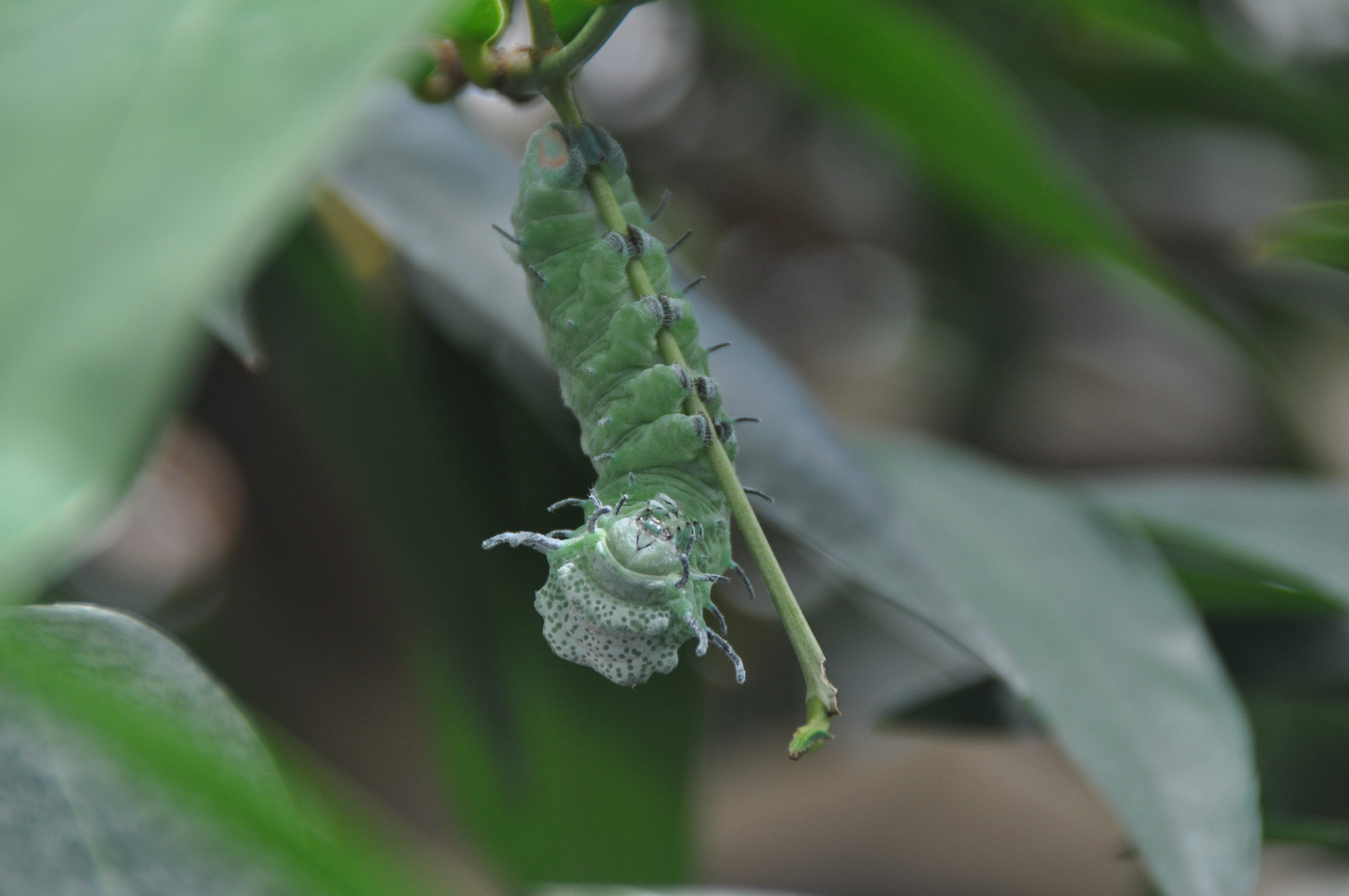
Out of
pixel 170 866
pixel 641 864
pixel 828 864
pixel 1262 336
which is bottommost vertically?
pixel 828 864

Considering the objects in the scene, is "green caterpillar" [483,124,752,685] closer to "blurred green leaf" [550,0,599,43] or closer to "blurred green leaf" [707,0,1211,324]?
"blurred green leaf" [550,0,599,43]

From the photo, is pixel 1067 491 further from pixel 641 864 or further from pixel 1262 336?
pixel 1262 336

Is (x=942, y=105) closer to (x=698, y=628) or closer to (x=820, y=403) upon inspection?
(x=820, y=403)

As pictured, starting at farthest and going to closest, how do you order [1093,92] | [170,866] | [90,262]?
[1093,92]
[170,866]
[90,262]

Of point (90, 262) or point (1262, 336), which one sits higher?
point (90, 262)

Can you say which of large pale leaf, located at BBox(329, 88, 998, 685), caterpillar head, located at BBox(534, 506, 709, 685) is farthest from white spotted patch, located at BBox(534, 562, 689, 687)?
large pale leaf, located at BBox(329, 88, 998, 685)

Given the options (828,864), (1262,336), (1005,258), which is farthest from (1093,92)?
(828,864)

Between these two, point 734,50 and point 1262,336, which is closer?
point 734,50
